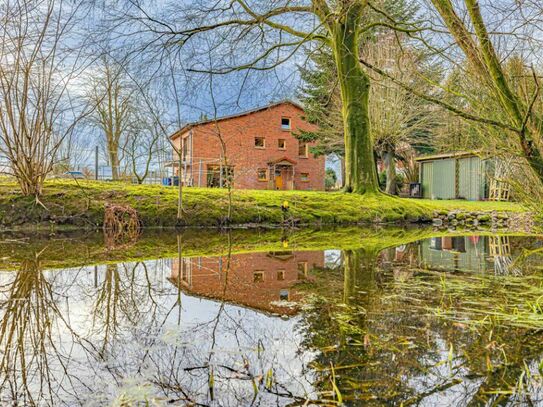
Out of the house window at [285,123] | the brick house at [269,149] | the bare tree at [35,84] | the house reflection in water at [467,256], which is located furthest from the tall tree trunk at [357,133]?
the house window at [285,123]

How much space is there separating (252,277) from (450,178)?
2143 centimetres

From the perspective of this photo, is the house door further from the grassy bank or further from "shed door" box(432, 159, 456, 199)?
the grassy bank

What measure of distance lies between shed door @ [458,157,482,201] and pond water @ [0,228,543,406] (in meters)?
18.2

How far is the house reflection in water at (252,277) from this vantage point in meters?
2.91

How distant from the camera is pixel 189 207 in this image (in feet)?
29.8

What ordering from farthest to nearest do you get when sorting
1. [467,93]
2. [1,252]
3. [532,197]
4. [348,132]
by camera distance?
[348,132] → [1,252] → [532,197] → [467,93]

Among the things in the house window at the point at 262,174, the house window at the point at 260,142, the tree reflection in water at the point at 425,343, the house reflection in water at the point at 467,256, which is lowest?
the house reflection in water at the point at 467,256

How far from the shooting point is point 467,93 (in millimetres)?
2744

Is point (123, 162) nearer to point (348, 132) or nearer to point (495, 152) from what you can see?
point (348, 132)

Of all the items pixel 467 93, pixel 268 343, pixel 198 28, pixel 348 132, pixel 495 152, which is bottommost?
pixel 268 343

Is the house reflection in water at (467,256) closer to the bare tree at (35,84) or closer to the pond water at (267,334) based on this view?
the pond water at (267,334)

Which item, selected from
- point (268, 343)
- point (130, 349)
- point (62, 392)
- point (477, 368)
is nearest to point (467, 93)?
point (477, 368)

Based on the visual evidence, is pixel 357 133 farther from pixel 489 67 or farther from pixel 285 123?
pixel 285 123

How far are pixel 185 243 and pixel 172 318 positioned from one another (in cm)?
389
